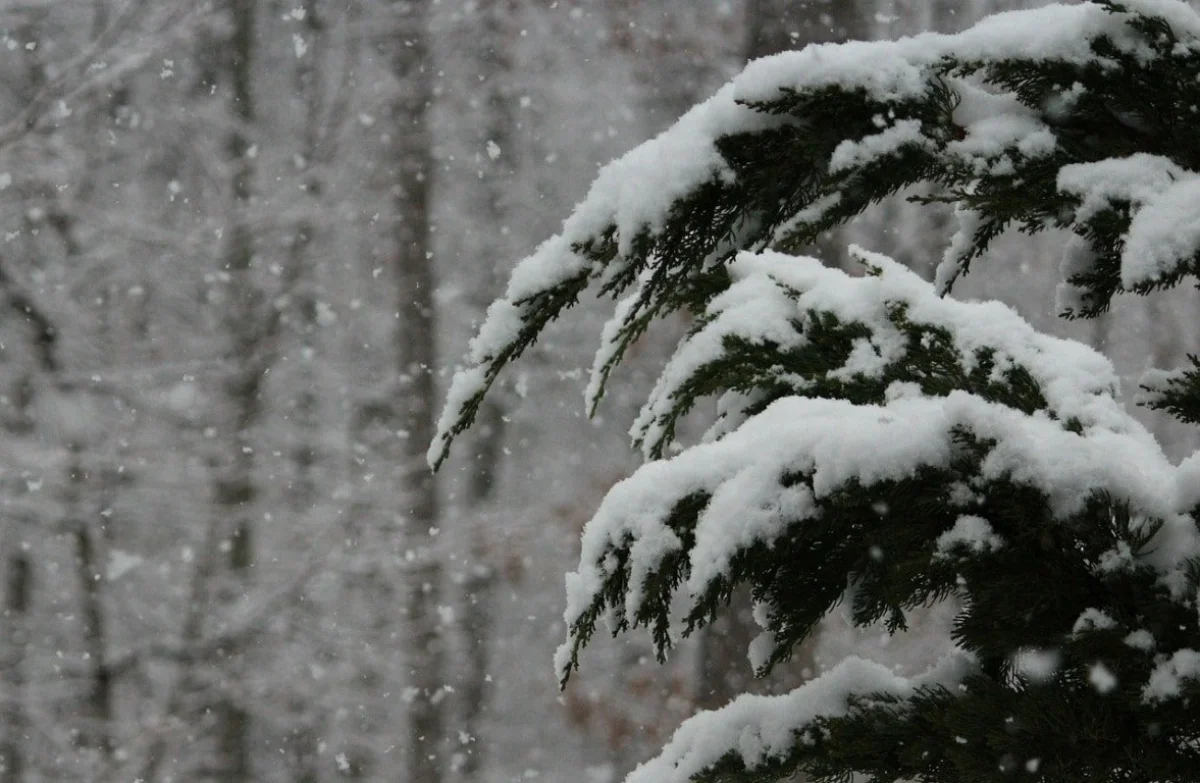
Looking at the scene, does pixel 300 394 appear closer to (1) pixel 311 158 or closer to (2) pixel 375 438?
(2) pixel 375 438

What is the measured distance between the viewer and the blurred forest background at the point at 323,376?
8383mm

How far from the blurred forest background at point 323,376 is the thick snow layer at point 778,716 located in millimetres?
7030

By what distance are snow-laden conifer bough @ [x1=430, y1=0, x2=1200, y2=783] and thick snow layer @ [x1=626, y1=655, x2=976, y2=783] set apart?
3 cm

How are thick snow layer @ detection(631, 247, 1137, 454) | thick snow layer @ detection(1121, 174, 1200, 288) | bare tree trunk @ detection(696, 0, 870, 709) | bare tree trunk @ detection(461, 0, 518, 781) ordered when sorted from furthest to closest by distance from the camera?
bare tree trunk @ detection(461, 0, 518, 781) → bare tree trunk @ detection(696, 0, 870, 709) → thick snow layer @ detection(631, 247, 1137, 454) → thick snow layer @ detection(1121, 174, 1200, 288)

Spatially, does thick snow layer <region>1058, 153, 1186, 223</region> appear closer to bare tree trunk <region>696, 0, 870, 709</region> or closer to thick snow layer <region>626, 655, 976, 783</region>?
thick snow layer <region>626, 655, 976, 783</region>

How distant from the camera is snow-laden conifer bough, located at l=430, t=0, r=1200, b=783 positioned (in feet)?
3.57

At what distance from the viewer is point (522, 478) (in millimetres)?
9336

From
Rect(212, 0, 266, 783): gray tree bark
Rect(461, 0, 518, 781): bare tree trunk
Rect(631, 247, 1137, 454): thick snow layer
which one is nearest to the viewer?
Rect(631, 247, 1137, 454): thick snow layer

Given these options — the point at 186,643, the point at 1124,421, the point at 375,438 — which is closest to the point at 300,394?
the point at 375,438

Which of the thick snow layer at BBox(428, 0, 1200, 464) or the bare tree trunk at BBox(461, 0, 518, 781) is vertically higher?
the thick snow layer at BBox(428, 0, 1200, 464)

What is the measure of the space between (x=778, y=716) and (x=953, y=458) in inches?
15.0

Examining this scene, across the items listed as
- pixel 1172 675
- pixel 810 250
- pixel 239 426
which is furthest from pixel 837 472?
pixel 239 426

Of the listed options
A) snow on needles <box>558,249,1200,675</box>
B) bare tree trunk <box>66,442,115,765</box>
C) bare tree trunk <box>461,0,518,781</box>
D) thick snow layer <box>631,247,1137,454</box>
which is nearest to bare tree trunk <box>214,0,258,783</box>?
bare tree trunk <box>66,442,115,765</box>

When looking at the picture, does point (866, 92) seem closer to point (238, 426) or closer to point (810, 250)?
point (810, 250)
